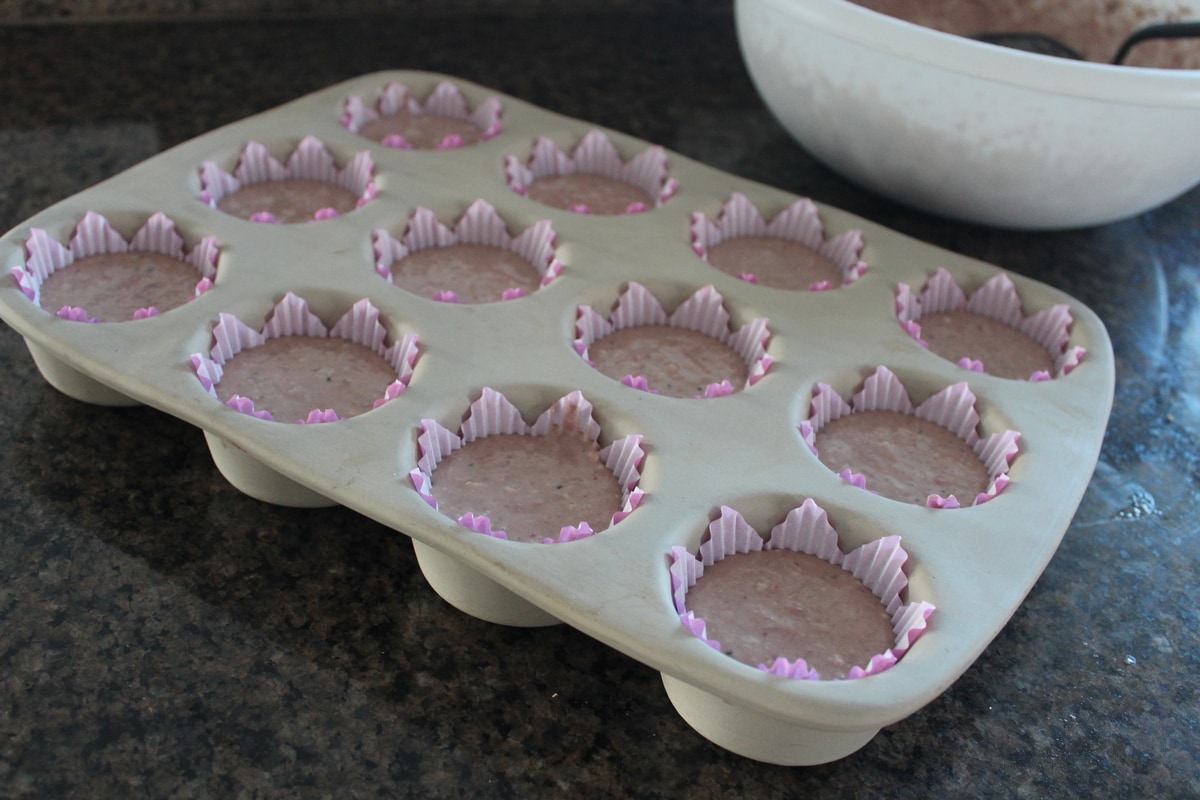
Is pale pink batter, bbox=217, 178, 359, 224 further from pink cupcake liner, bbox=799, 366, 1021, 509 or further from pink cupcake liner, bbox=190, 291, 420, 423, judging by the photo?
pink cupcake liner, bbox=799, 366, 1021, 509

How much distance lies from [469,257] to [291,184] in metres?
0.23

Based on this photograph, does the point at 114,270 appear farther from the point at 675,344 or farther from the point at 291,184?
the point at 675,344

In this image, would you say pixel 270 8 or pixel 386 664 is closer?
pixel 386 664

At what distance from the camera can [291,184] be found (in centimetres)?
114

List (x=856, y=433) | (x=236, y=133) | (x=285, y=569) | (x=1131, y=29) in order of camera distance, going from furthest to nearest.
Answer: (x=1131, y=29) < (x=236, y=133) < (x=856, y=433) < (x=285, y=569)

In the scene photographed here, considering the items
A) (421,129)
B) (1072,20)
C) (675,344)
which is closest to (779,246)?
(675,344)

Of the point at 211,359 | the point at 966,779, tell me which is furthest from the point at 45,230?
the point at 966,779

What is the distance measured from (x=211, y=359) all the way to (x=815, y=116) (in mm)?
658

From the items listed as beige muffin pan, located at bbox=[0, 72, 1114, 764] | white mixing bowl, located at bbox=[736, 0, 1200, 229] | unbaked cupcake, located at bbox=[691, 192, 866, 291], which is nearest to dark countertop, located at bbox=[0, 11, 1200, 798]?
beige muffin pan, located at bbox=[0, 72, 1114, 764]

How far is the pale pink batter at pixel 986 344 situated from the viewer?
3.24 ft

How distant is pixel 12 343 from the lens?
38.5 inches

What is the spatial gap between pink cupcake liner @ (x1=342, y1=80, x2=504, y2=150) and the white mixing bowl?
0.29 meters

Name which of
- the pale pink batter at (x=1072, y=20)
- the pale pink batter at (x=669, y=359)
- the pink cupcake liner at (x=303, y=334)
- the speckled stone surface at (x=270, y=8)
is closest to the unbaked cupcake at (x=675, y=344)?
the pale pink batter at (x=669, y=359)

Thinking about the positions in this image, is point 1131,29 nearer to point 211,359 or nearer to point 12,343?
point 211,359
